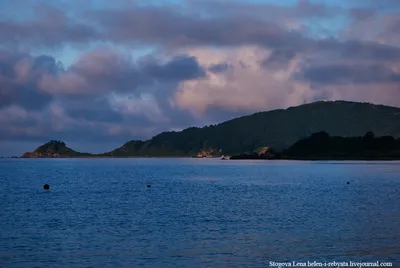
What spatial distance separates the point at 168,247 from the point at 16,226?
2114 cm

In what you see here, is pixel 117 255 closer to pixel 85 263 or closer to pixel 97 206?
pixel 85 263

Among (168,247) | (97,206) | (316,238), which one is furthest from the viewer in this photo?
(97,206)

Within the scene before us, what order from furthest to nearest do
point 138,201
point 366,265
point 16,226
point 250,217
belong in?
point 138,201 → point 250,217 → point 16,226 → point 366,265

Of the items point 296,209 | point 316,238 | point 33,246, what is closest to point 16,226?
point 33,246

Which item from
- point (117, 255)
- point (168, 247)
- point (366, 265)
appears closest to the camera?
point (366, 265)

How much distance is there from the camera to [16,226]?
5516 centimetres

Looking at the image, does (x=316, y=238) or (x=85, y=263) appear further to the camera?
(x=316, y=238)

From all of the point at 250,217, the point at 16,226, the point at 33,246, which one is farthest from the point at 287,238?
the point at 16,226

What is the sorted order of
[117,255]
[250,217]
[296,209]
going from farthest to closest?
[296,209], [250,217], [117,255]

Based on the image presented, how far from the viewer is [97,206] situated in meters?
75.9

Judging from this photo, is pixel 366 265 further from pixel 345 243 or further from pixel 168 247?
pixel 168 247

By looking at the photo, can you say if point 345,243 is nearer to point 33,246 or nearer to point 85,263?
point 85,263

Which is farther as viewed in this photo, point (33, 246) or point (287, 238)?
point (287, 238)

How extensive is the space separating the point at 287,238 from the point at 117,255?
Answer: 15410 mm
